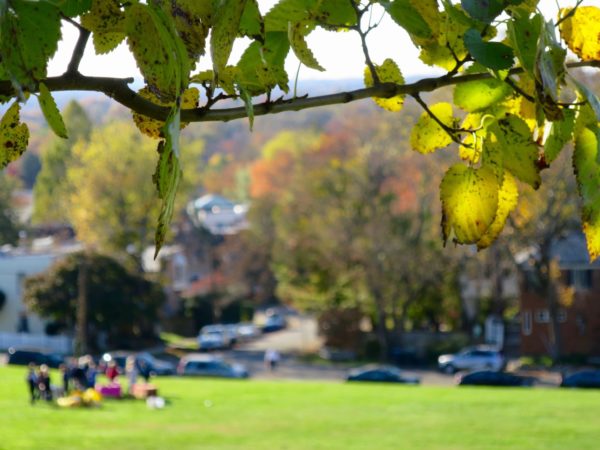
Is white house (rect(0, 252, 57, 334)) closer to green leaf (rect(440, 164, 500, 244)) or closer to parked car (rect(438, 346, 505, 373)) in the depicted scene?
parked car (rect(438, 346, 505, 373))

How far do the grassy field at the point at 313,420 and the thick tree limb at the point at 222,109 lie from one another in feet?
46.1

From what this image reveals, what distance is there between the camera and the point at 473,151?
194 centimetres

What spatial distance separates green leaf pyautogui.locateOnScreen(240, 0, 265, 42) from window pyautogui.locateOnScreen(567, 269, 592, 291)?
49.7m

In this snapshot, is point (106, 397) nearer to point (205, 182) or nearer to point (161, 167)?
point (161, 167)

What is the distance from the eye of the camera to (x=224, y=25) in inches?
59.2

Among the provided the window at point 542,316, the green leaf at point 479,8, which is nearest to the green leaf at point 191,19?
the green leaf at point 479,8

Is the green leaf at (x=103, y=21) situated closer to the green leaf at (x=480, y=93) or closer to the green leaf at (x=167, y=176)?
the green leaf at (x=167, y=176)

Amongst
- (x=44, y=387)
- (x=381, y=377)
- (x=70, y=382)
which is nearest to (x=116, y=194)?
(x=381, y=377)

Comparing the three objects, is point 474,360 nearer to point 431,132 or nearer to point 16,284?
point 16,284

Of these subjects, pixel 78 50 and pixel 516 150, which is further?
pixel 516 150

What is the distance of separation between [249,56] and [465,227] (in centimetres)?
42

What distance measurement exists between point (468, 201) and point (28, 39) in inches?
29.6

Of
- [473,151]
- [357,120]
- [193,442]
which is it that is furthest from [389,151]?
[473,151]

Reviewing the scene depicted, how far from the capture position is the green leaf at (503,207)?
1.89 metres
